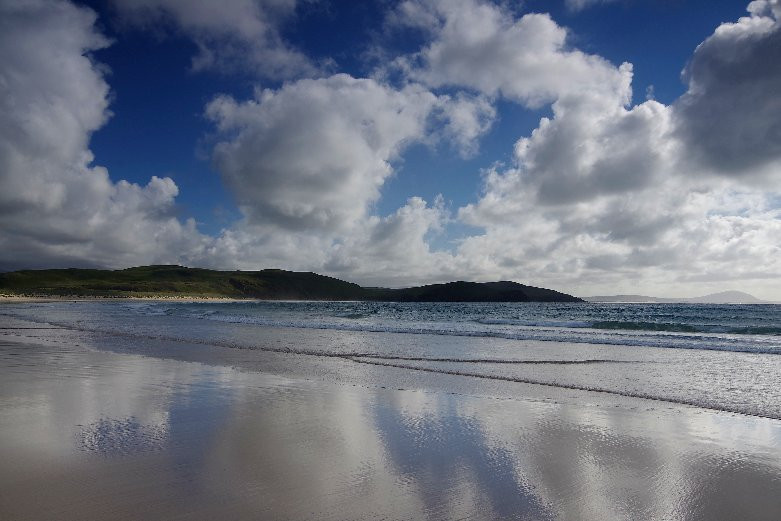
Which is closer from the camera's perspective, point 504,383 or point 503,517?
point 503,517

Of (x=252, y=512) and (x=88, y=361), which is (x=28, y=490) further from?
(x=88, y=361)

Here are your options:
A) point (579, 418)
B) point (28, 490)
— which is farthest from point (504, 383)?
point (28, 490)

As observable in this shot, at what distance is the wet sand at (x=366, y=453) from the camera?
4762 mm

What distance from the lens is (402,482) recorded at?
539 centimetres

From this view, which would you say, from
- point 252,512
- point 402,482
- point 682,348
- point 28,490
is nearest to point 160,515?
point 252,512

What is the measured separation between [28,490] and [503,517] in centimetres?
459

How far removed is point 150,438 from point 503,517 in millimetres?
4951

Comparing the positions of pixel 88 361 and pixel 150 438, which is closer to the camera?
pixel 150 438

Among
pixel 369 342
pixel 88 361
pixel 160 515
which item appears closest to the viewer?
pixel 160 515

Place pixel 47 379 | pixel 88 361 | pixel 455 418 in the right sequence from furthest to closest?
pixel 88 361
pixel 47 379
pixel 455 418

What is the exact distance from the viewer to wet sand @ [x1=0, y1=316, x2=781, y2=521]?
4.76 meters

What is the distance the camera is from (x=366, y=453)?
6.44 m

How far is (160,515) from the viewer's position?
436 cm

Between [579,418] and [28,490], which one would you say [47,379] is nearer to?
[28,490]
